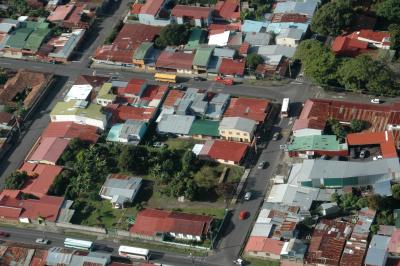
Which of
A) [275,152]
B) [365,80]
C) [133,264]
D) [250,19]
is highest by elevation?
[250,19]

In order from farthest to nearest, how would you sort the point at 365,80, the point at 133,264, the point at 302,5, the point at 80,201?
the point at 302,5
the point at 365,80
the point at 80,201
the point at 133,264

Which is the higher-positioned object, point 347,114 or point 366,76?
point 366,76

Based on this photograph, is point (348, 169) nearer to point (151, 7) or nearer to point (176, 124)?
point (176, 124)

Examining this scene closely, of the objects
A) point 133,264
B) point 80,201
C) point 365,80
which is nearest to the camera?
point 133,264

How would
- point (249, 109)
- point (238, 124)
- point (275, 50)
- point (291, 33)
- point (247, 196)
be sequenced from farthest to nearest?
point (291, 33)
point (275, 50)
point (249, 109)
point (238, 124)
point (247, 196)

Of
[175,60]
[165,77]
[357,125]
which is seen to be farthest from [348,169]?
[175,60]

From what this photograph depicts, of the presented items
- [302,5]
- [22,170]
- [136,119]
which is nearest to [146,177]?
[136,119]

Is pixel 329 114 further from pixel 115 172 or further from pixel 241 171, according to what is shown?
pixel 115 172
